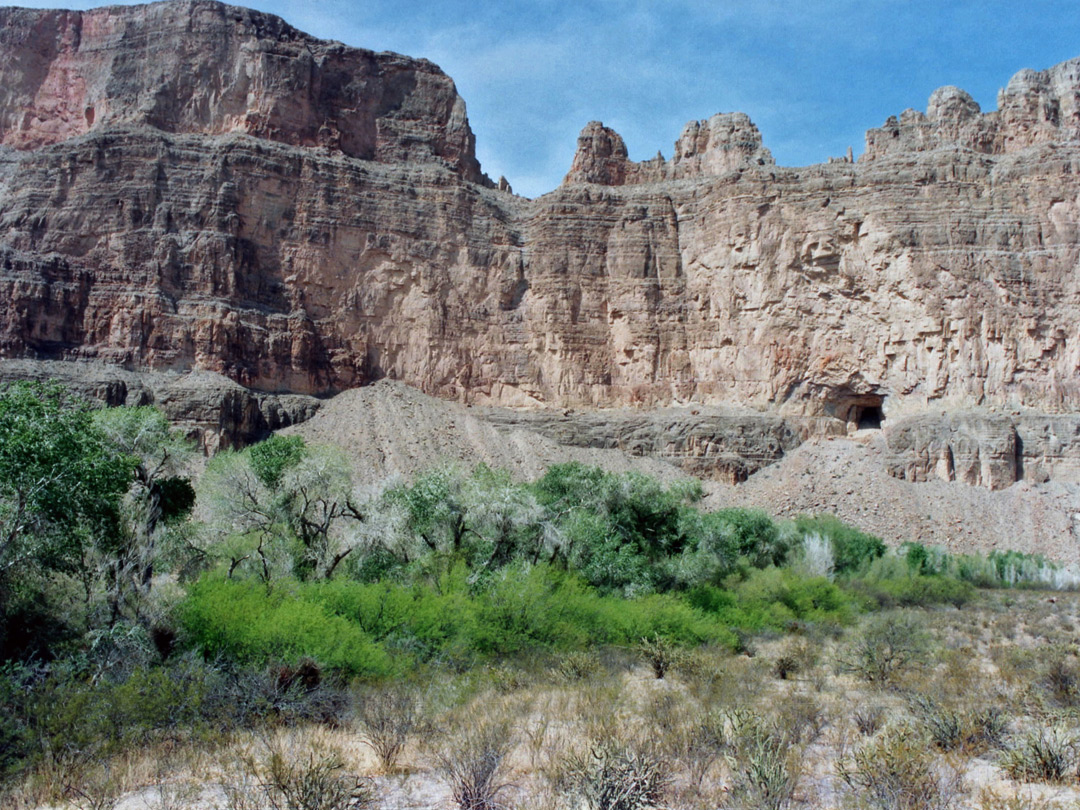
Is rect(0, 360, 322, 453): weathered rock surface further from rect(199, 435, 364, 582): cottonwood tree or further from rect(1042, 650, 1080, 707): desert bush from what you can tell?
rect(1042, 650, 1080, 707): desert bush

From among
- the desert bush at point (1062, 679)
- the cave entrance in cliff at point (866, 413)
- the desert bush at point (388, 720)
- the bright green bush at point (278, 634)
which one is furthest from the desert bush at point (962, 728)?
the cave entrance in cliff at point (866, 413)

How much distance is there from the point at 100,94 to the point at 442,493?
162ft

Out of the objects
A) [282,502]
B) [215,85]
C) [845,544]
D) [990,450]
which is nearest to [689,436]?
[990,450]

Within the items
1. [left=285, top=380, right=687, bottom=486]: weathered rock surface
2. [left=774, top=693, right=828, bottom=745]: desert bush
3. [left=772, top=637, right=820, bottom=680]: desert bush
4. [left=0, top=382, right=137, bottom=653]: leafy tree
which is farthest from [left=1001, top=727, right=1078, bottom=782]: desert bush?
[left=285, top=380, right=687, bottom=486]: weathered rock surface

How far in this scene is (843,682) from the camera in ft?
49.4

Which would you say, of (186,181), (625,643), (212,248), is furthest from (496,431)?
(625,643)

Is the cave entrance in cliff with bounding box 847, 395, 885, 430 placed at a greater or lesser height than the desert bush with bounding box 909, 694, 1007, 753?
greater

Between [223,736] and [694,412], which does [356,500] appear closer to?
[223,736]

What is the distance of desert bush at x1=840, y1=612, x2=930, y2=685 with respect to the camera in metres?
15.1

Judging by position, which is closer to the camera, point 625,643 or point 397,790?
point 397,790

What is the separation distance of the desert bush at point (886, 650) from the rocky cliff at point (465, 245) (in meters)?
28.2

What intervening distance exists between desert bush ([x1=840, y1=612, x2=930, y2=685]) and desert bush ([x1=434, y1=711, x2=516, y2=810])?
7770 millimetres

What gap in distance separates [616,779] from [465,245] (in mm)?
49846

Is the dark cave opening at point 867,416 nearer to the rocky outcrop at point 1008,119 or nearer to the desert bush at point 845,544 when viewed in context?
the rocky outcrop at point 1008,119
